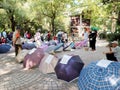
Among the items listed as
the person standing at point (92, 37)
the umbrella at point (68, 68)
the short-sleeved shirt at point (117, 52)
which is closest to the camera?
the short-sleeved shirt at point (117, 52)

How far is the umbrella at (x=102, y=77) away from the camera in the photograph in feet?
16.3

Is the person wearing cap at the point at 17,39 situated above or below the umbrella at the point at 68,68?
above

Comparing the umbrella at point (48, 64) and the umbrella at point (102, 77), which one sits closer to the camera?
the umbrella at point (102, 77)

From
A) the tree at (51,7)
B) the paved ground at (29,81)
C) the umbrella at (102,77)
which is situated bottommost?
the paved ground at (29,81)

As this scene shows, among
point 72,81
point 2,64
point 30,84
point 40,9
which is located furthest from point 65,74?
point 40,9

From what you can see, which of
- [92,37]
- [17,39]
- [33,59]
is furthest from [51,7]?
[33,59]

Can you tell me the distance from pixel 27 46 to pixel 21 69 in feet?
19.4

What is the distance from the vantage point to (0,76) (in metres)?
7.87

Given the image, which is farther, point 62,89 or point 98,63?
point 62,89

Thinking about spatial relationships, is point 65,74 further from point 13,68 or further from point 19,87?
point 13,68

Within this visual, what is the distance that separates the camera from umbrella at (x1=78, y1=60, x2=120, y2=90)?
16.3 feet

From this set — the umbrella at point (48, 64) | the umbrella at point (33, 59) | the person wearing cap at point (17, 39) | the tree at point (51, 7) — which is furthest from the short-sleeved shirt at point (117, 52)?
the tree at point (51, 7)

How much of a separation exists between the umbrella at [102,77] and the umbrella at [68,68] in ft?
4.19

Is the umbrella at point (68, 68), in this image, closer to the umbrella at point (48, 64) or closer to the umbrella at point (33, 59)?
the umbrella at point (48, 64)
